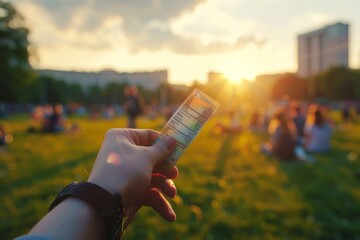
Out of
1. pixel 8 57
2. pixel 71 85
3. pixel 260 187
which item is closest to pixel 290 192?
pixel 260 187

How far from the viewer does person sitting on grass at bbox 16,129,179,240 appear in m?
1.22

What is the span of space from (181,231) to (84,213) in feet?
12.3

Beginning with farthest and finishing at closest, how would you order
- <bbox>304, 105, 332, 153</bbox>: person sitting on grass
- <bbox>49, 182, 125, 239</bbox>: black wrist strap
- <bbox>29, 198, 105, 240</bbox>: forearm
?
<bbox>304, 105, 332, 153</bbox>: person sitting on grass
<bbox>49, 182, 125, 239</bbox>: black wrist strap
<bbox>29, 198, 105, 240</bbox>: forearm

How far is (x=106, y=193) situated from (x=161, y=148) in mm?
357

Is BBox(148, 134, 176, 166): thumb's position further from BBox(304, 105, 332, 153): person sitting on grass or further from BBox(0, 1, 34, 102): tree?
BBox(0, 1, 34, 102): tree

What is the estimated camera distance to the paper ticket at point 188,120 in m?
1.68

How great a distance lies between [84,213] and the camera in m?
1.28

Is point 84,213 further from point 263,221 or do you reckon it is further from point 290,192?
point 290,192

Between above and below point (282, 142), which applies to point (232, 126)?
below

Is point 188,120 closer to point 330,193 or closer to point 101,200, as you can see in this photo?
point 101,200

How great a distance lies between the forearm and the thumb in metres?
0.36

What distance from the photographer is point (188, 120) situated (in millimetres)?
1679

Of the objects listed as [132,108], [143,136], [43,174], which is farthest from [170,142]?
[132,108]

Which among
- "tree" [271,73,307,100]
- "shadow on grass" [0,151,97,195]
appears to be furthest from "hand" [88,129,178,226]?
"tree" [271,73,307,100]
